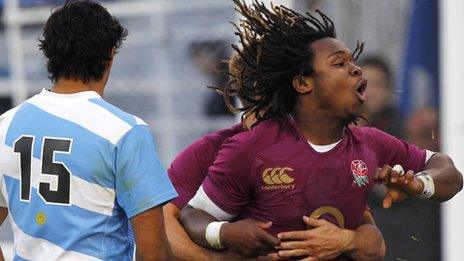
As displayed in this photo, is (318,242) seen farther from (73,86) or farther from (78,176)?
(73,86)

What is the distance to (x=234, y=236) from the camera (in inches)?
152

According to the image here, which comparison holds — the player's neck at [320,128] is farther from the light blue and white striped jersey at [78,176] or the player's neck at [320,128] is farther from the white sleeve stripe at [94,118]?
the white sleeve stripe at [94,118]

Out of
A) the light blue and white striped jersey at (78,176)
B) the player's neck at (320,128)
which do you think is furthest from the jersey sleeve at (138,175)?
the player's neck at (320,128)

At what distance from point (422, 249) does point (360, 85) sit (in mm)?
2742

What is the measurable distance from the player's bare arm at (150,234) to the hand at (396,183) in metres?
0.68

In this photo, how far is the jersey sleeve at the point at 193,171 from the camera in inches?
169

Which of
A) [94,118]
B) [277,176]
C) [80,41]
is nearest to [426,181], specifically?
[277,176]

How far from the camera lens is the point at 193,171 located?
14.1 feet

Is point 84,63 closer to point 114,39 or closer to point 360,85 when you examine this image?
point 114,39

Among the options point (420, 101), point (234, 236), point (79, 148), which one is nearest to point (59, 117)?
point (79, 148)

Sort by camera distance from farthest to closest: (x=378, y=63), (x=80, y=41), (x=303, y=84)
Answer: (x=378, y=63) < (x=303, y=84) < (x=80, y=41)

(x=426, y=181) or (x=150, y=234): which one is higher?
(x=426, y=181)

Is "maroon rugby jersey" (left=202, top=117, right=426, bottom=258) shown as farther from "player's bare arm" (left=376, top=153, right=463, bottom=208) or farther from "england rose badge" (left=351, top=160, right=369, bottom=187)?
"player's bare arm" (left=376, top=153, right=463, bottom=208)

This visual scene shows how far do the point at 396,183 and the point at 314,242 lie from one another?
313 millimetres
